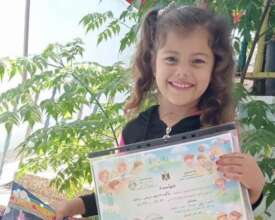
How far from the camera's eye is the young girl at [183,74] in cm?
83

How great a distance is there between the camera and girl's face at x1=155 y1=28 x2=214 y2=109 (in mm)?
827

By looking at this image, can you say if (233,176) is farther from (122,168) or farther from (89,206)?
(89,206)

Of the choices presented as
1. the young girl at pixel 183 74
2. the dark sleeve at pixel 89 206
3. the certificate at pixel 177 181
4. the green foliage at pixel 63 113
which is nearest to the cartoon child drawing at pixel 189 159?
the certificate at pixel 177 181

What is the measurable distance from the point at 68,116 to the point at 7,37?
1.44 m

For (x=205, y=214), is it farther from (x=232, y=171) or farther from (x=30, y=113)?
(x=30, y=113)

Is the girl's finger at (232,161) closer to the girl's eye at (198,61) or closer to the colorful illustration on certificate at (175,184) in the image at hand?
the colorful illustration on certificate at (175,184)

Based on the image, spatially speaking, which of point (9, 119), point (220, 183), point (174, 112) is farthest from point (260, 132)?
point (9, 119)

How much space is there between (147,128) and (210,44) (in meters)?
0.22

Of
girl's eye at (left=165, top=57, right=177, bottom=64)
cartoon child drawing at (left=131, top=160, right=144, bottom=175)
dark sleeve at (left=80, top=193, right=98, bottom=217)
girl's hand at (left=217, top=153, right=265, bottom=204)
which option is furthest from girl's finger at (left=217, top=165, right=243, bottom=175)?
dark sleeve at (left=80, top=193, right=98, bottom=217)

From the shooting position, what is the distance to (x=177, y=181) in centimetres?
73

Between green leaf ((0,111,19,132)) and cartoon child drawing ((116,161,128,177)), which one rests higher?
green leaf ((0,111,19,132))

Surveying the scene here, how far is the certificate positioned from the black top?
179 mm

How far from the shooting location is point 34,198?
2.65 ft

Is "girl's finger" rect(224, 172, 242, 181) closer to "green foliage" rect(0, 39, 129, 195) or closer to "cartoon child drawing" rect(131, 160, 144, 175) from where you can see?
"cartoon child drawing" rect(131, 160, 144, 175)
